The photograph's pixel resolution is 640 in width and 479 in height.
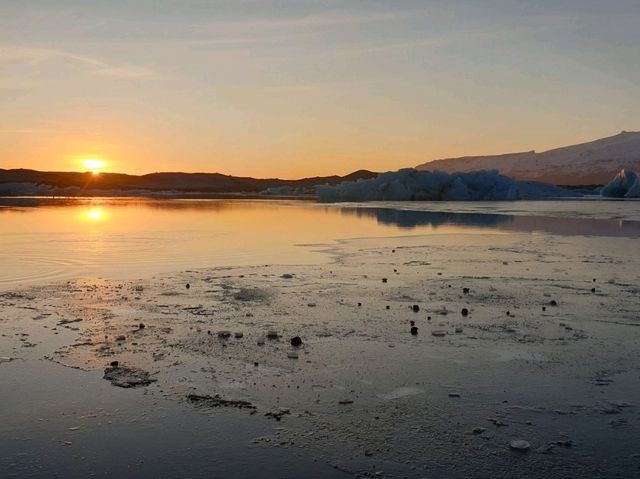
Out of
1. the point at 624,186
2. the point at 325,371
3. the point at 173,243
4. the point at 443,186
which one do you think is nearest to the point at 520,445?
the point at 325,371

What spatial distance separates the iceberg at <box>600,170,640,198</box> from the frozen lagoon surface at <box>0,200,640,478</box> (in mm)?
70118

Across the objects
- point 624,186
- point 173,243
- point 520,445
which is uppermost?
point 624,186

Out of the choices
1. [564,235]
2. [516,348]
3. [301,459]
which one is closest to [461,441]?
[301,459]

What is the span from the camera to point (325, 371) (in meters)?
6.75

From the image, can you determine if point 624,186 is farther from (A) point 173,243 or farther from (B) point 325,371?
(B) point 325,371

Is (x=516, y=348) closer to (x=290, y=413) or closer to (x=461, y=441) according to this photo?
(x=461, y=441)

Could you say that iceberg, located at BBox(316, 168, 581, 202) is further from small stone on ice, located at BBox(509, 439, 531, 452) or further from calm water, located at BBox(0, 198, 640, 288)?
small stone on ice, located at BBox(509, 439, 531, 452)

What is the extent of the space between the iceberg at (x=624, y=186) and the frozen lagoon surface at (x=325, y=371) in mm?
70118

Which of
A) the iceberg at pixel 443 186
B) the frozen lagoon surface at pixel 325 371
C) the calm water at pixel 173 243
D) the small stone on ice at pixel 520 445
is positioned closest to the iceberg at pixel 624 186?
the iceberg at pixel 443 186

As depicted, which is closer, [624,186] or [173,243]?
[173,243]

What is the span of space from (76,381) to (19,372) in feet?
2.70

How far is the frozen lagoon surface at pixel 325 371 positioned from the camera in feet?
15.5

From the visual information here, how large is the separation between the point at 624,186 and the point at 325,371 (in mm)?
83497

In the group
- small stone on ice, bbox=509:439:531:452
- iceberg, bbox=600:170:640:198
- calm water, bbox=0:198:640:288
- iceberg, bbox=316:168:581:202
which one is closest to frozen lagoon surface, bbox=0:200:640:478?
small stone on ice, bbox=509:439:531:452
